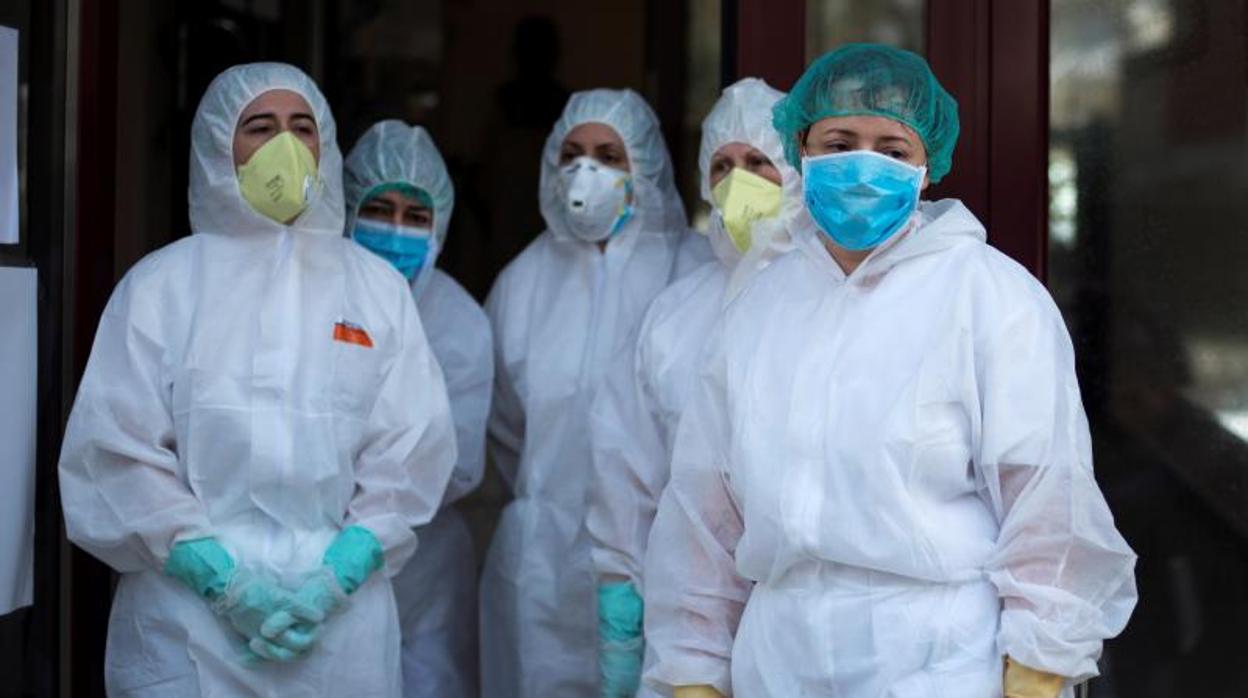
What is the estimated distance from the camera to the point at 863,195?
2.44 meters

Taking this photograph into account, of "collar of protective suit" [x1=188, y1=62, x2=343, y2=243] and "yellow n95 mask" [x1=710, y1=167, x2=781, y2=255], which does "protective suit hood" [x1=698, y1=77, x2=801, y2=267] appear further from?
"collar of protective suit" [x1=188, y1=62, x2=343, y2=243]

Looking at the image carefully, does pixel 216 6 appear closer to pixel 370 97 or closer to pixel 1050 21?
pixel 370 97

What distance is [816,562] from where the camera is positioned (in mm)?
2389

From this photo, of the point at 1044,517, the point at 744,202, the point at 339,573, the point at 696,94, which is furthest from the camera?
the point at 696,94

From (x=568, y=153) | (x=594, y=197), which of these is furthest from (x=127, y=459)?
(x=568, y=153)

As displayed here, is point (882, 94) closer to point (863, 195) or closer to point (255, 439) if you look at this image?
point (863, 195)

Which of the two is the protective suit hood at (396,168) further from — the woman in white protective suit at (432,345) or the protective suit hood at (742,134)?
the protective suit hood at (742,134)

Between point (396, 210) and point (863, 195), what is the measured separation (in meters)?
1.65

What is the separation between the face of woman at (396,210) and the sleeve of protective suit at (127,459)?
876 mm

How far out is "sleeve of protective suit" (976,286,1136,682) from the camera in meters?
2.26

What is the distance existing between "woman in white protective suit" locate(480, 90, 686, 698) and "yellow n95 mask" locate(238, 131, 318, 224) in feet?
2.31

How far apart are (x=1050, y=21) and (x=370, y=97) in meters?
3.16

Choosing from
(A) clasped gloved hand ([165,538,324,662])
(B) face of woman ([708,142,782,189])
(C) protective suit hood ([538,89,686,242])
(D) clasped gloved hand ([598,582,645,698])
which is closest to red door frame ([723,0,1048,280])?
(B) face of woman ([708,142,782,189])

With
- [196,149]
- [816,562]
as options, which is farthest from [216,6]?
[816,562]
